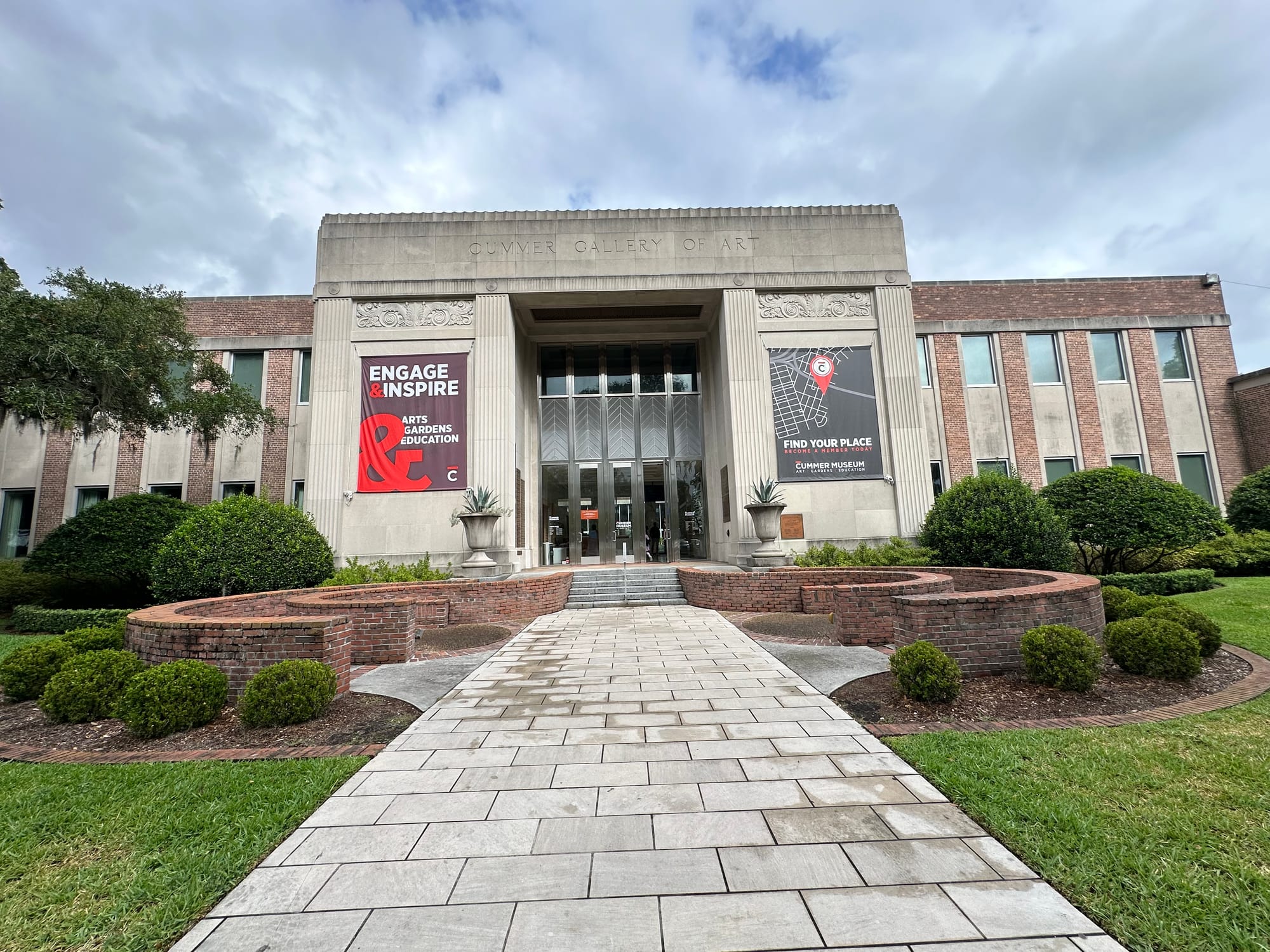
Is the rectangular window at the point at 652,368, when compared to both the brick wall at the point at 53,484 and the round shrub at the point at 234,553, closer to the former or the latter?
the round shrub at the point at 234,553

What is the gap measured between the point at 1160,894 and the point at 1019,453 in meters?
20.7

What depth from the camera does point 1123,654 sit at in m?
5.80

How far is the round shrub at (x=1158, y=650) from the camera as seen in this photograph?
18.2 ft

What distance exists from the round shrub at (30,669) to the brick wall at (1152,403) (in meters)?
27.3

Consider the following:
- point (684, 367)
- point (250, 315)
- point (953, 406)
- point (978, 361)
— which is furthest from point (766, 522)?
point (250, 315)

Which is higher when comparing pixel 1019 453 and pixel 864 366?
pixel 864 366

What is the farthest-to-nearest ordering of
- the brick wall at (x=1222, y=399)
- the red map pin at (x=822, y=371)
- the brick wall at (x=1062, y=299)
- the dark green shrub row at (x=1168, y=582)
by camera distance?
the brick wall at (x=1062, y=299) → the brick wall at (x=1222, y=399) → the red map pin at (x=822, y=371) → the dark green shrub row at (x=1168, y=582)

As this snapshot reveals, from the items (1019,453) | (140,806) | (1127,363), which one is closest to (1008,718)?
(140,806)

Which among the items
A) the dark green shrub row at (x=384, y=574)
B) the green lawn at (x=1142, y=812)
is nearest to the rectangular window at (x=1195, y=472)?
the green lawn at (x=1142, y=812)

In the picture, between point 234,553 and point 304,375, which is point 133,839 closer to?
point 234,553

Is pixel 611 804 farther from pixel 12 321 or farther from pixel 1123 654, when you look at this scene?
pixel 12 321

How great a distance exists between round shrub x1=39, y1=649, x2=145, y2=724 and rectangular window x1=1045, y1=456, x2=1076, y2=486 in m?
23.8

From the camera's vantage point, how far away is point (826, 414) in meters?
16.8

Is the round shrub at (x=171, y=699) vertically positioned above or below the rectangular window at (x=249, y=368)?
below
